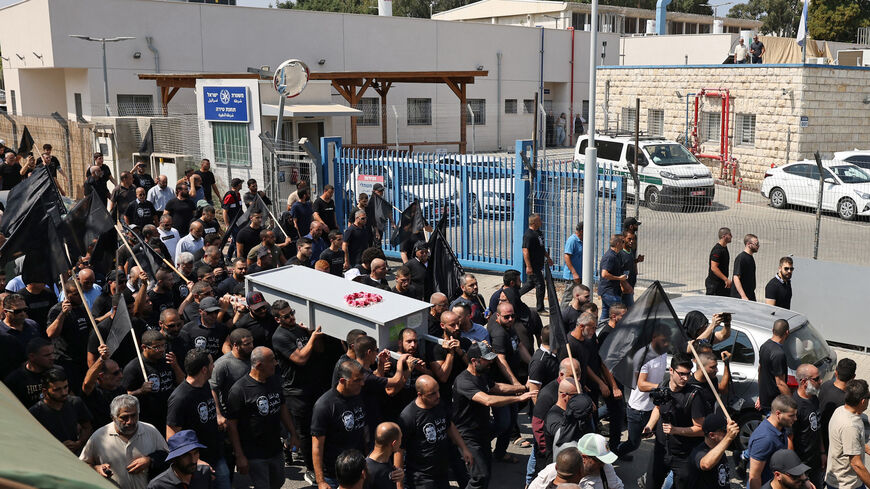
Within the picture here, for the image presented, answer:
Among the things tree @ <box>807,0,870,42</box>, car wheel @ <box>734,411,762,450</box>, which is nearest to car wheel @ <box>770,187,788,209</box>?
car wheel @ <box>734,411,762,450</box>

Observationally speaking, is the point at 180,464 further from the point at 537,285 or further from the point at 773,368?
the point at 537,285

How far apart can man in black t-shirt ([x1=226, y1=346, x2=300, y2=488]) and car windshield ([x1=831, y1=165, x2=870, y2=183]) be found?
60.3 ft

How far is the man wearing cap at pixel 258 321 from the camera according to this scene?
7.70 m

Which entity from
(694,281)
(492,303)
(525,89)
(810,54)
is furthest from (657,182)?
(525,89)

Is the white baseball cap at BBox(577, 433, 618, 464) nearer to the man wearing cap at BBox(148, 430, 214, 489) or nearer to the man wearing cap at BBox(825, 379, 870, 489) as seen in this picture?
the man wearing cap at BBox(825, 379, 870, 489)

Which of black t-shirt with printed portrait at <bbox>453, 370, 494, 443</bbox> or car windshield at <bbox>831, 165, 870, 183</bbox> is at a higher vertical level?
car windshield at <bbox>831, 165, 870, 183</bbox>

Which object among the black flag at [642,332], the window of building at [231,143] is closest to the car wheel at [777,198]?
the window of building at [231,143]

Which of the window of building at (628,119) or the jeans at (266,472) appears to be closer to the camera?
the jeans at (266,472)

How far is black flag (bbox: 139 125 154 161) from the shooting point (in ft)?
68.1

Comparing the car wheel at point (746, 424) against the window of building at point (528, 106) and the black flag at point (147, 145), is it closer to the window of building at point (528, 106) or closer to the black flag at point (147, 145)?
the black flag at point (147, 145)

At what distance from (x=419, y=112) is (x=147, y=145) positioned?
67.9 feet

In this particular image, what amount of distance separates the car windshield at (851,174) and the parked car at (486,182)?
10423mm

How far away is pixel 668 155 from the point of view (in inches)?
922

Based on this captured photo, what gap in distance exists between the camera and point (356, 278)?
9469 mm
